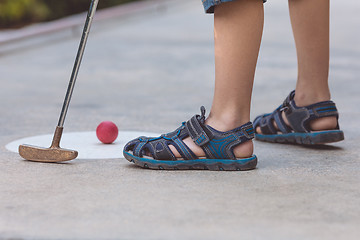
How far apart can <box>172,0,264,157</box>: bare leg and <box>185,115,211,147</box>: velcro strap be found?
31mm

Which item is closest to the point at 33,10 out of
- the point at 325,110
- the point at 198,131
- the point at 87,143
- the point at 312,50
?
the point at 87,143

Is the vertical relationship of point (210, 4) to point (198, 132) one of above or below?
above

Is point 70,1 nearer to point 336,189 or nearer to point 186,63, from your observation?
point 186,63

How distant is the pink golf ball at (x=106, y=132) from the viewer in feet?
10.2

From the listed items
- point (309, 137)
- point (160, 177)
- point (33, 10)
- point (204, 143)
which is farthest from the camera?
point (33, 10)

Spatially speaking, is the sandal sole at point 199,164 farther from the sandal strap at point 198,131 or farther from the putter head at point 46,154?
the putter head at point 46,154

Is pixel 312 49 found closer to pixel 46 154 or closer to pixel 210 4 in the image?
pixel 210 4

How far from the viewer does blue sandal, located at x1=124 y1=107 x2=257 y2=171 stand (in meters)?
2.64

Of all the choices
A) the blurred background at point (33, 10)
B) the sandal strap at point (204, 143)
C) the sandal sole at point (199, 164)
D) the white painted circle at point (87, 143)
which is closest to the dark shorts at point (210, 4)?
the sandal strap at point (204, 143)

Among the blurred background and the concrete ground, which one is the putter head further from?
the blurred background

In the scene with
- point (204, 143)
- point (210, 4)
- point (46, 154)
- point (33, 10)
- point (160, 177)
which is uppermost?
point (33, 10)

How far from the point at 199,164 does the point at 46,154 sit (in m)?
0.61

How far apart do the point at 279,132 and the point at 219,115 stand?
2.22ft

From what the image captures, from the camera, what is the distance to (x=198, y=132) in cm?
267
